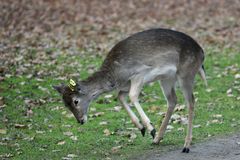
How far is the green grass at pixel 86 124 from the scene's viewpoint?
934 cm

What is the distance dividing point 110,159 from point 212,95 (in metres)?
5.31

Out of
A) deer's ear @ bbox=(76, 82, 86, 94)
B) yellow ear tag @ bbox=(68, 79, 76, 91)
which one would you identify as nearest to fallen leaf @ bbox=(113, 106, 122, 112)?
deer's ear @ bbox=(76, 82, 86, 94)

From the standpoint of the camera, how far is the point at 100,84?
376 inches

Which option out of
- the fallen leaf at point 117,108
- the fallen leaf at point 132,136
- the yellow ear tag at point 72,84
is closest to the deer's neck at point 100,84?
the yellow ear tag at point 72,84

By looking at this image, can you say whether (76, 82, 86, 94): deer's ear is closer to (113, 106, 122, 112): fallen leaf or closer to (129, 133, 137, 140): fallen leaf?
(129, 133, 137, 140): fallen leaf

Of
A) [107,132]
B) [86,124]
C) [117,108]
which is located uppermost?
[107,132]

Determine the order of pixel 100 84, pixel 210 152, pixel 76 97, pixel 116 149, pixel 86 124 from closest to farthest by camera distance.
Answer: pixel 210 152 → pixel 116 149 → pixel 76 97 → pixel 100 84 → pixel 86 124

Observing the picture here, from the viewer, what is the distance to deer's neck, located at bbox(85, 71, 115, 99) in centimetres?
951

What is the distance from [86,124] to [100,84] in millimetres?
1833

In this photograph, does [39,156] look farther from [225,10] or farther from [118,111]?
[225,10]

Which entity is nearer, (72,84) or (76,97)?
(72,84)

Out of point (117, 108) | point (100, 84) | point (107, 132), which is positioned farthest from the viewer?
point (117, 108)

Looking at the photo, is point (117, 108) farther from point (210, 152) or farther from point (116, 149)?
point (210, 152)

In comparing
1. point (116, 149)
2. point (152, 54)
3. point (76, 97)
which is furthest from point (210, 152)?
point (76, 97)
